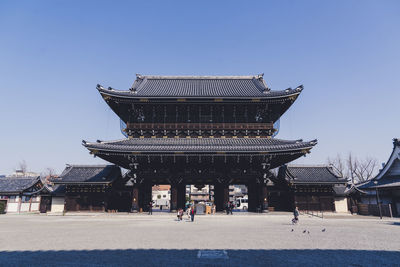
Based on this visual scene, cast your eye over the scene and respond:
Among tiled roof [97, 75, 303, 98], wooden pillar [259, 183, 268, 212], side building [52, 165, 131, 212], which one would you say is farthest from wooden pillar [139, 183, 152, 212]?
wooden pillar [259, 183, 268, 212]

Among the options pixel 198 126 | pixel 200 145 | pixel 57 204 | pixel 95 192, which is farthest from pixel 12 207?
pixel 200 145

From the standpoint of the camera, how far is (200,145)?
2422cm

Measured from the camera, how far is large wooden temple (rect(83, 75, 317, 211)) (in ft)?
75.8

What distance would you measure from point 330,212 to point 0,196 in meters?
53.3

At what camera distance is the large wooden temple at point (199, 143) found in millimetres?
23109

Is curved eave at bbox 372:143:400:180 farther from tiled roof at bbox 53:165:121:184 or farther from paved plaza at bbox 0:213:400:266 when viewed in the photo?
tiled roof at bbox 53:165:121:184

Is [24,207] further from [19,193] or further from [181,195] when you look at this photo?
[181,195]

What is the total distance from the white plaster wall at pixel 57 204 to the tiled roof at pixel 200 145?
32.2 ft

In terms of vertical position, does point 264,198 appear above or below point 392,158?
below

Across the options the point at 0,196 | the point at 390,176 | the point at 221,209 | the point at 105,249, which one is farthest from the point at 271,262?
the point at 0,196

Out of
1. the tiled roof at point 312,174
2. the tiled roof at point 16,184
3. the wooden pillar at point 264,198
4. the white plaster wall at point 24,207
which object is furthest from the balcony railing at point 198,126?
the white plaster wall at point 24,207

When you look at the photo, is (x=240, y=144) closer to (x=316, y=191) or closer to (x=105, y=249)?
(x=316, y=191)

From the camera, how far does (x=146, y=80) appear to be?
1320 inches

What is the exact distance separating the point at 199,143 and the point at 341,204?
1830 cm
